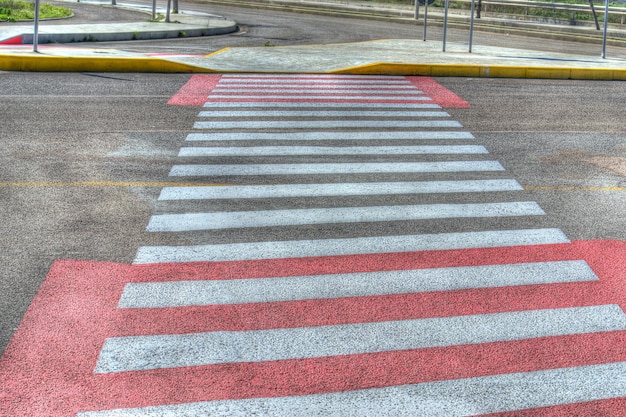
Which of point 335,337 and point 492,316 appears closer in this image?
point 335,337

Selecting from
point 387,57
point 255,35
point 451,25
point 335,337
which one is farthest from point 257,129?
point 451,25

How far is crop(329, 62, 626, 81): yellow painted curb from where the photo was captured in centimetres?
1889

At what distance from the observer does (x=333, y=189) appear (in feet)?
32.7

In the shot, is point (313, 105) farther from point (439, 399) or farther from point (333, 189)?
point (439, 399)

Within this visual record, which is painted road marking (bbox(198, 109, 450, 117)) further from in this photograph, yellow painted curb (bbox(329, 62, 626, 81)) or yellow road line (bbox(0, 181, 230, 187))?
yellow painted curb (bbox(329, 62, 626, 81))

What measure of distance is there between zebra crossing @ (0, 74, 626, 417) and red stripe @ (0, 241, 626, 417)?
2 cm

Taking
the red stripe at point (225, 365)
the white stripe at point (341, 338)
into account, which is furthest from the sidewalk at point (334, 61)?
the white stripe at point (341, 338)

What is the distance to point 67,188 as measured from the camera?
9.67 metres

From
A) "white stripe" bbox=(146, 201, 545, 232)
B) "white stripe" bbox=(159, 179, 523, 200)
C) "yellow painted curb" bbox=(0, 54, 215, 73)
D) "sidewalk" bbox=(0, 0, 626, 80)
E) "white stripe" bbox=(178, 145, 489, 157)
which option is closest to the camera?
"white stripe" bbox=(146, 201, 545, 232)

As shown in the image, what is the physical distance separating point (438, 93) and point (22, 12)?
67.8ft

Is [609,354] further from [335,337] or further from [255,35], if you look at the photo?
[255,35]

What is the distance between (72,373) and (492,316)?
3.07 metres

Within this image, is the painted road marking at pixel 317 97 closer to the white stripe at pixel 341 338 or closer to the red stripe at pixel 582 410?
the white stripe at pixel 341 338

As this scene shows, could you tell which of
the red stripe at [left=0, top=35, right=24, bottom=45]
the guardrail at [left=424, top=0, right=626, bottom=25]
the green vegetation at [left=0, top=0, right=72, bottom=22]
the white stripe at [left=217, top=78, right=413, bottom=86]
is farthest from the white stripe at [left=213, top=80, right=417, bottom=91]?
the guardrail at [left=424, top=0, right=626, bottom=25]
